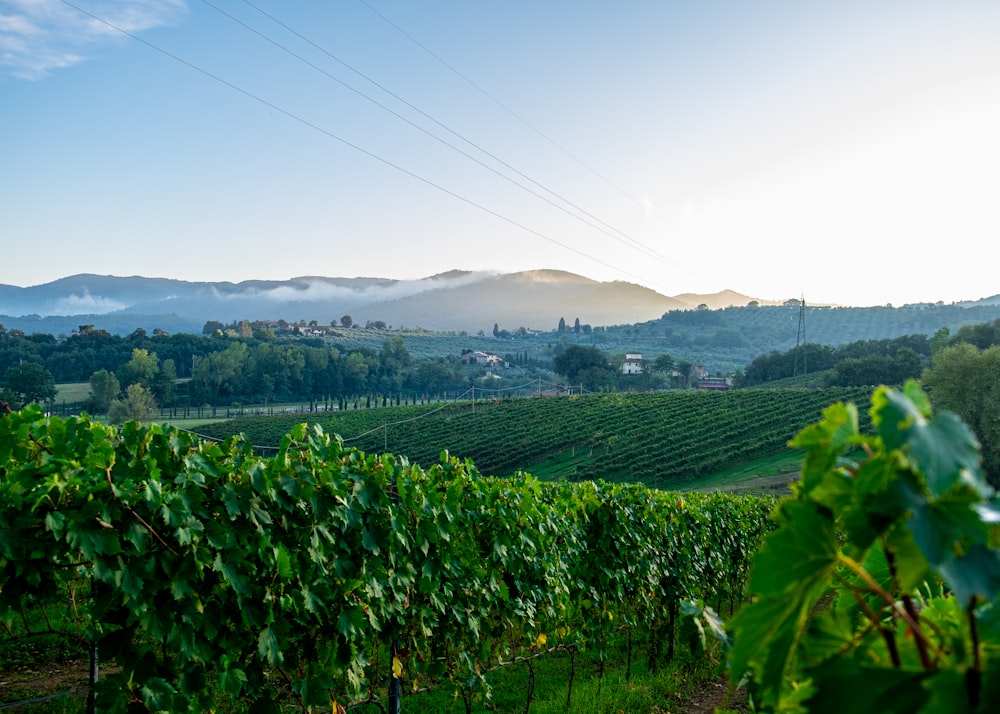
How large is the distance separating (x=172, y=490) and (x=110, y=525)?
38cm

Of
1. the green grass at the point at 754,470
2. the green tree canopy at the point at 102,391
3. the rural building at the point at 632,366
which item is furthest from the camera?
the rural building at the point at 632,366

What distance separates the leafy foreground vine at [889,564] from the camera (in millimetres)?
652

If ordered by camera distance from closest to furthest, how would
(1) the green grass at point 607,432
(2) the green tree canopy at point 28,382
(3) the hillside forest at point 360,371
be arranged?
(1) the green grass at point 607,432 < (3) the hillside forest at point 360,371 < (2) the green tree canopy at point 28,382

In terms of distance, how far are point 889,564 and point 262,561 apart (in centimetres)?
353

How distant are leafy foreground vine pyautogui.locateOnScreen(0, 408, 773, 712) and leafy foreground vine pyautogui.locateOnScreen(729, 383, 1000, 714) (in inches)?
125

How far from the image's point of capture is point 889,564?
2.64 feet

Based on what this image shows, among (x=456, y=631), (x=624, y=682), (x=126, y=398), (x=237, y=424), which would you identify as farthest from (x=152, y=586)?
(x=126, y=398)

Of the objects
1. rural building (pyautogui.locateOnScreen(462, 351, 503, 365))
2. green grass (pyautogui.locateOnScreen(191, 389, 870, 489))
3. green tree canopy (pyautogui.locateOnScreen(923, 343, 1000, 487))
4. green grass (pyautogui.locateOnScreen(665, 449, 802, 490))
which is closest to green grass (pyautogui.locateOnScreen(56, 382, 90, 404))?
green grass (pyautogui.locateOnScreen(191, 389, 870, 489))

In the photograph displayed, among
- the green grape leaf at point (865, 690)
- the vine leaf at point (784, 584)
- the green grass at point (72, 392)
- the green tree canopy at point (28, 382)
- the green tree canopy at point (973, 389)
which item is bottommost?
the green grass at point (72, 392)

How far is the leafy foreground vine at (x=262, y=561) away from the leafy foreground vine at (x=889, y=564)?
3.17 meters

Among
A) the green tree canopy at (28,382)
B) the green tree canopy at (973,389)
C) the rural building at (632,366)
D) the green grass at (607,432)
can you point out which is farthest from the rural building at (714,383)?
the green tree canopy at (28,382)

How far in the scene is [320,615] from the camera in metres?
4.15

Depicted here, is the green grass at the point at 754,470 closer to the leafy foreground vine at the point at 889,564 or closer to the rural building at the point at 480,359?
the leafy foreground vine at the point at 889,564

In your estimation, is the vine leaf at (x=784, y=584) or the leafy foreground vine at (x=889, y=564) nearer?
the leafy foreground vine at (x=889, y=564)
